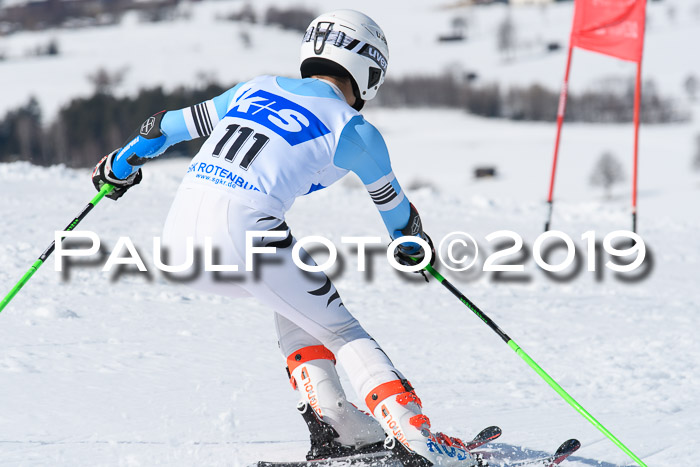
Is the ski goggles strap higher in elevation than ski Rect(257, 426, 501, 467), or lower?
higher

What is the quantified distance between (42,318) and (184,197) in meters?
2.35

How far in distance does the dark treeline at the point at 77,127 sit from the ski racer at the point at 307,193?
5498 centimetres

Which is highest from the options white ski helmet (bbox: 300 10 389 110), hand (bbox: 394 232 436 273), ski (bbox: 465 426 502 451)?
white ski helmet (bbox: 300 10 389 110)

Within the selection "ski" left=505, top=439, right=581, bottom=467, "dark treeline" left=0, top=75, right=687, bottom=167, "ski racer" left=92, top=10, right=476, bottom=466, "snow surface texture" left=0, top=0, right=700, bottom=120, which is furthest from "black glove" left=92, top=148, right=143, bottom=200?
"snow surface texture" left=0, top=0, right=700, bottom=120

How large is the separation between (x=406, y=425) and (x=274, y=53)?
91118 millimetres

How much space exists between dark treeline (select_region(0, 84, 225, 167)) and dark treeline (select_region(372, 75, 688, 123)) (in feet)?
90.9

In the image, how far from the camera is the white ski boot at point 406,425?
8.14 feet

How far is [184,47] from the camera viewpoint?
92.1m

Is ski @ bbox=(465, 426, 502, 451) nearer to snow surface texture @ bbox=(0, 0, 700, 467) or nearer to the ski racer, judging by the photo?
snow surface texture @ bbox=(0, 0, 700, 467)

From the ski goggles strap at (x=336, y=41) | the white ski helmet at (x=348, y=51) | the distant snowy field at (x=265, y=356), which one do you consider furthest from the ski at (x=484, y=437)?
the ski goggles strap at (x=336, y=41)

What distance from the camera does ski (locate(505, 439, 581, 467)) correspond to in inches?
115

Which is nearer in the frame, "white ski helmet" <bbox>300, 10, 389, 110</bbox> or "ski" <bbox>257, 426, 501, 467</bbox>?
"white ski helmet" <bbox>300, 10, 389, 110</bbox>
